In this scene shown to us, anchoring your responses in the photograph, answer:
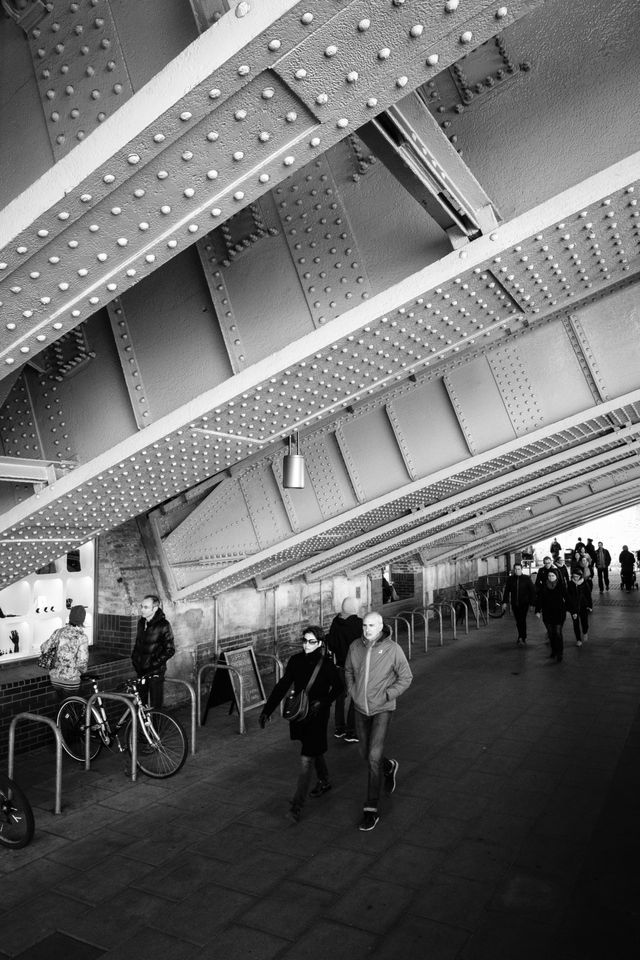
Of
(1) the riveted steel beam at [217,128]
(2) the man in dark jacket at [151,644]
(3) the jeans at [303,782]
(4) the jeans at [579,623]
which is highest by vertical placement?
(1) the riveted steel beam at [217,128]

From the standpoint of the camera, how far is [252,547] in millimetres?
9469

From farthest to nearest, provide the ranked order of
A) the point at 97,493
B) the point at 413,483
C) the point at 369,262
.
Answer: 1. the point at 413,483
2. the point at 97,493
3. the point at 369,262

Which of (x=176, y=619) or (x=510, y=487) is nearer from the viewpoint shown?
(x=176, y=619)

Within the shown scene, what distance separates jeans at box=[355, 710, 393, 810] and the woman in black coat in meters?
0.35

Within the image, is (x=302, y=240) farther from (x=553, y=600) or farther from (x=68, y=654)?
(x=553, y=600)

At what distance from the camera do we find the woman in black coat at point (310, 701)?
5906 mm

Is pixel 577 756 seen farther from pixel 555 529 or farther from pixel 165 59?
pixel 555 529

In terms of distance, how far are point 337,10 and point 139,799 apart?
6673 mm

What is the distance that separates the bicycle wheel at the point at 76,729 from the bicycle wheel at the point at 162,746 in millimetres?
582

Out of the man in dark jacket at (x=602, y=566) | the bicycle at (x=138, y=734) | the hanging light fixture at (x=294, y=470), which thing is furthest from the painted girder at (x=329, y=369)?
the man in dark jacket at (x=602, y=566)

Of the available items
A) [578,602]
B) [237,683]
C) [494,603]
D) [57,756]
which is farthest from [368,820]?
[494,603]

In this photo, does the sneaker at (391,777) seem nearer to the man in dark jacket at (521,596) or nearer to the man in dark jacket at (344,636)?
the man in dark jacket at (344,636)

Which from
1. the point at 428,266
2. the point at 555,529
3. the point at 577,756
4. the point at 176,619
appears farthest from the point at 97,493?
the point at 555,529

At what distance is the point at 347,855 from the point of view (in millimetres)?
5129
